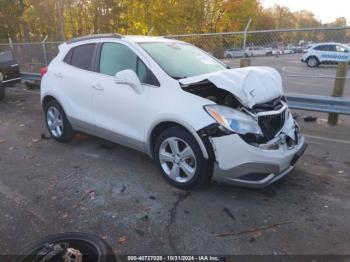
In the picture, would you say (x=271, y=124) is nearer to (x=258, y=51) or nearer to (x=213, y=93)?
(x=213, y=93)

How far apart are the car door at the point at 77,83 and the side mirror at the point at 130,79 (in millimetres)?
942

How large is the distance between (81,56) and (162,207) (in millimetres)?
2899

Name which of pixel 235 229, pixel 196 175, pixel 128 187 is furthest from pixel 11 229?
pixel 235 229

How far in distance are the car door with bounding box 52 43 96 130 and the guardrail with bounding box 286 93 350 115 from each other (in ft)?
13.7

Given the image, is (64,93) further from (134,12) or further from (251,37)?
(134,12)

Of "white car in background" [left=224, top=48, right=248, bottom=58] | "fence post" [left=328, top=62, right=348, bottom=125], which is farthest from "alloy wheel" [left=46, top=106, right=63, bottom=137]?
"fence post" [left=328, top=62, right=348, bottom=125]

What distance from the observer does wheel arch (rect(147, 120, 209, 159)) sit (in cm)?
371

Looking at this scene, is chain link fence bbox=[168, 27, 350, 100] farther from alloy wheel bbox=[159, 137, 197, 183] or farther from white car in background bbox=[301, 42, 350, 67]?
alloy wheel bbox=[159, 137, 197, 183]

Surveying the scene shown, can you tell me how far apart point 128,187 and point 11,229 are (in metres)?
1.38

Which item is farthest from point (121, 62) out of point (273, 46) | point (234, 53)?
point (273, 46)

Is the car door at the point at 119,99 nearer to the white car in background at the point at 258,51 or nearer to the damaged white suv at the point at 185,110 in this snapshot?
the damaged white suv at the point at 185,110

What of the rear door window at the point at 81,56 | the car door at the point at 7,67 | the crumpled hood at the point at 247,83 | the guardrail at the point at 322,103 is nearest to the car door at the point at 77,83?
the rear door window at the point at 81,56

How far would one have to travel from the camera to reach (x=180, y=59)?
466 centimetres

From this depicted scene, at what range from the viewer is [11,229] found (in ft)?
11.2
